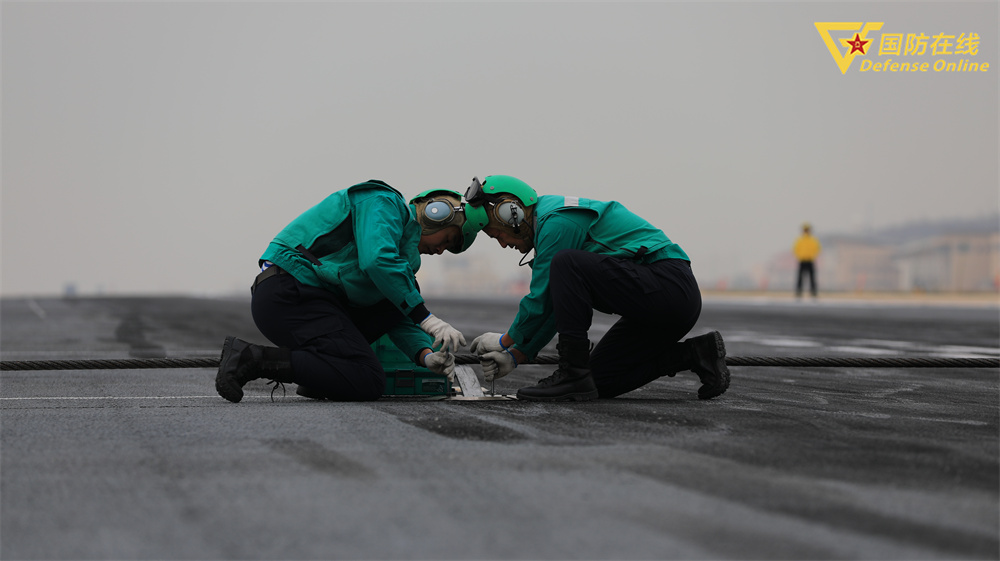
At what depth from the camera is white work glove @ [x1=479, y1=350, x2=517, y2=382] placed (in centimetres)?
474

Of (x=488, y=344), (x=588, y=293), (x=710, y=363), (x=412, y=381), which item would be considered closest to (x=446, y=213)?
(x=488, y=344)

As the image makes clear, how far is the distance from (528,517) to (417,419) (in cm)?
159

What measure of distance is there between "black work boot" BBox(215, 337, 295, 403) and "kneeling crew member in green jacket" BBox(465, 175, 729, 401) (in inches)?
39.1

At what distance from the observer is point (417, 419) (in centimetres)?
377

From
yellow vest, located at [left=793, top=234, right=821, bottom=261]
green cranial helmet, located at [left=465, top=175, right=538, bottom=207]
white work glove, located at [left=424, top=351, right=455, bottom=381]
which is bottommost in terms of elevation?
white work glove, located at [left=424, top=351, right=455, bottom=381]

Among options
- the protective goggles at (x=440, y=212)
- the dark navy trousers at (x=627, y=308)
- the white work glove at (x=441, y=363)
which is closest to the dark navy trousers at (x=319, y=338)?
the white work glove at (x=441, y=363)

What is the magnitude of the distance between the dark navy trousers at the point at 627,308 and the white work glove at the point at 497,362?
33cm

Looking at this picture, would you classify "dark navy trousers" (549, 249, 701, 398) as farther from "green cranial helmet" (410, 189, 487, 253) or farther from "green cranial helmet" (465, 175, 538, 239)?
"green cranial helmet" (410, 189, 487, 253)

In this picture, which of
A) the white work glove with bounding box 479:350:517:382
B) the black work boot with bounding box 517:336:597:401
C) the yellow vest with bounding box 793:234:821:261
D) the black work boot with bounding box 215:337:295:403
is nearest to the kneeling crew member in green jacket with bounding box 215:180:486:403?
the black work boot with bounding box 215:337:295:403

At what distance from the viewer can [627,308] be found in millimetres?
4629

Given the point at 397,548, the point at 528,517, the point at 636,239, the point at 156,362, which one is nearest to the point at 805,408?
the point at 636,239

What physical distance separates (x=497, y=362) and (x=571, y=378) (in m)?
0.42

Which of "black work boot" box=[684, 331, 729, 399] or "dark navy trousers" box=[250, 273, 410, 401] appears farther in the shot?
"black work boot" box=[684, 331, 729, 399]

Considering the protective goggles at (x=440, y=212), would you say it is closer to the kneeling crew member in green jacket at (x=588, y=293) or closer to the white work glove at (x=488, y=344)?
the kneeling crew member in green jacket at (x=588, y=293)
